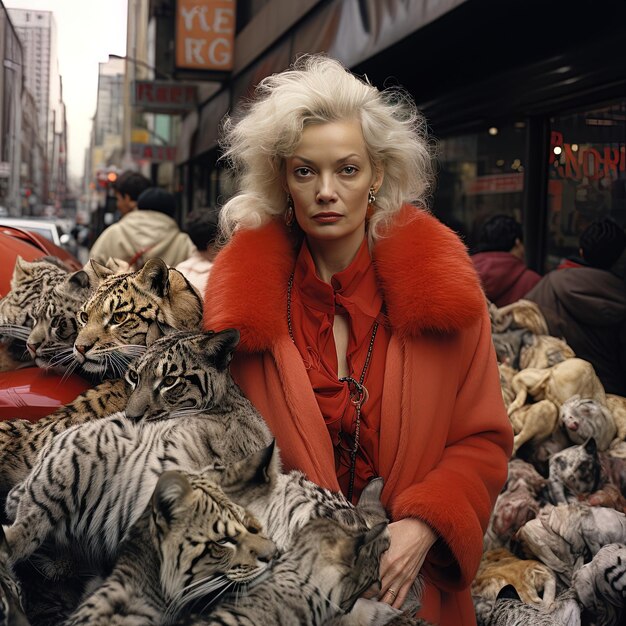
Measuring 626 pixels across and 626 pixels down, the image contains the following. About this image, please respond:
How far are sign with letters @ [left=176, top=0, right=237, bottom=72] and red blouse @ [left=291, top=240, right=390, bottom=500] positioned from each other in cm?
1446

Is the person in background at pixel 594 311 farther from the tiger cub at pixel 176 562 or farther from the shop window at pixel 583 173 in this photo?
the tiger cub at pixel 176 562

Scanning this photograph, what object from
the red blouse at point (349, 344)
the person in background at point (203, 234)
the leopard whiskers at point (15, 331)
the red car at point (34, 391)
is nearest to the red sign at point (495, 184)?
the person in background at point (203, 234)

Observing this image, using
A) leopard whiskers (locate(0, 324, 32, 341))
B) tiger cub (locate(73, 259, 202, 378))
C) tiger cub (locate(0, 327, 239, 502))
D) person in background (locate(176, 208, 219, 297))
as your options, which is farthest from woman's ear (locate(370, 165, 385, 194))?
person in background (locate(176, 208, 219, 297))

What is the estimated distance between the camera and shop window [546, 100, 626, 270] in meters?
7.00

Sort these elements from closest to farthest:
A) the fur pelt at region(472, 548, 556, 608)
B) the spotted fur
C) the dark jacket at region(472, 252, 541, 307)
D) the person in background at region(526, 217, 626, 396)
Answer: the fur pelt at region(472, 548, 556, 608)
the spotted fur
the person in background at region(526, 217, 626, 396)
the dark jacket at region(472, 252, 541, 307)

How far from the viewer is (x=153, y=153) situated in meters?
24.4

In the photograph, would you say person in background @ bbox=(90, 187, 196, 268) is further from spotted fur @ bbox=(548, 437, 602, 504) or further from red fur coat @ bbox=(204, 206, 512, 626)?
red fur coat @ bbox=(204, 206, 512, 626)

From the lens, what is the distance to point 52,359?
8.01 ft

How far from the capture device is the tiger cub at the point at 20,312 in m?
2.58

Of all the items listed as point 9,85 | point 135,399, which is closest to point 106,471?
point 135,399

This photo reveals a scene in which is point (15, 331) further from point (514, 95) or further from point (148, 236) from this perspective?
point (514, 95)

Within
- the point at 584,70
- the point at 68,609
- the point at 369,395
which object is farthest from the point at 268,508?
the point at 584,70

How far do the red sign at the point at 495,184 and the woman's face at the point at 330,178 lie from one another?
6335mm

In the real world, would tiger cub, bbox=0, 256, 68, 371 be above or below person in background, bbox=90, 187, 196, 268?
below
